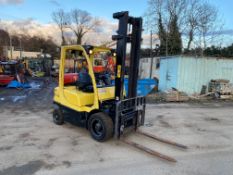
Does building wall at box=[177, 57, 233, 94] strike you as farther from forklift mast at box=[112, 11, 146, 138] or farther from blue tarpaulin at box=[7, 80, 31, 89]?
blue tarpaulin at box=[7, 80, 31, 89]

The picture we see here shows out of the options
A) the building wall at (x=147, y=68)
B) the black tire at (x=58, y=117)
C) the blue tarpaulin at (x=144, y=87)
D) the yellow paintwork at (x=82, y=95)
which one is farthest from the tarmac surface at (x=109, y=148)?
the building wall at (x=147, y=68)

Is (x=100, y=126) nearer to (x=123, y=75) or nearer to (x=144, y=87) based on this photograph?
(x=123, y=75)

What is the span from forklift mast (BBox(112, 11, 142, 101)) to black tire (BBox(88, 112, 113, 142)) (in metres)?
0.53

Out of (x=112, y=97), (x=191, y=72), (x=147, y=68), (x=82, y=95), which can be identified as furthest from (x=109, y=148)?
(x=147, y=68)

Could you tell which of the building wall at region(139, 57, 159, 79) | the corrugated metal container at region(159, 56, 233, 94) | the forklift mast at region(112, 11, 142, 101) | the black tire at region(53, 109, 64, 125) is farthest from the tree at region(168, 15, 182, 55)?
the forklift mast at region(112, 11, 142, 101)

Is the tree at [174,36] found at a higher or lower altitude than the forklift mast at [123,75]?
higher

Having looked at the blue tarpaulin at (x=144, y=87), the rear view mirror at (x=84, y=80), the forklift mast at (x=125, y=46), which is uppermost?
the forklift mast at (x=125, y=46)

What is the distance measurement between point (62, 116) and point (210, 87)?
362 inches

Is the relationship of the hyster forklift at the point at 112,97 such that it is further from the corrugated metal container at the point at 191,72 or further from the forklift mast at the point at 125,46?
the corrugated metal container at the point at 191,72

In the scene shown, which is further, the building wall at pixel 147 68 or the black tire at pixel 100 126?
the building wall at pixel 147 68

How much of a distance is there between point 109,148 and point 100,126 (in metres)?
0.52

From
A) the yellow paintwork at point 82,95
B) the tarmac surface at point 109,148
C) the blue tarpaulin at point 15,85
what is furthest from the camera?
the blue tarpaulin at point 15,85

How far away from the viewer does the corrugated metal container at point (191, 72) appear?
40.2 feet

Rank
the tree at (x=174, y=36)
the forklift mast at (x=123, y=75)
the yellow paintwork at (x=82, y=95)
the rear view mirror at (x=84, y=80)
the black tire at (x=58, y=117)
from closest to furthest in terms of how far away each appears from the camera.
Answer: the forklift mast at (x=123, y=75), the yellow paintwork at (x=82, y=95), the rear view mirror at (x=84, y=80), the black tire at (x=58, y=117), the tree at (x=174, y=36)
